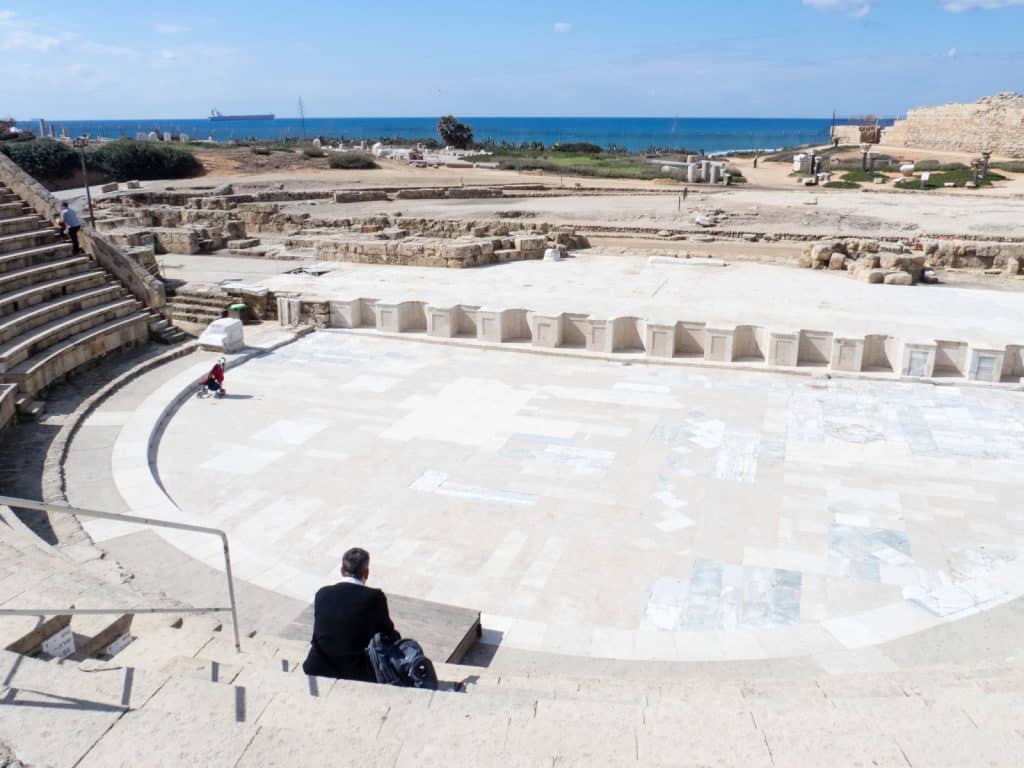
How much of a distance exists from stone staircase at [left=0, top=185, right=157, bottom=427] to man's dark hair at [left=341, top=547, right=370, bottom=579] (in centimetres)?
857

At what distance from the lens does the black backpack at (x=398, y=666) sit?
16.1ft

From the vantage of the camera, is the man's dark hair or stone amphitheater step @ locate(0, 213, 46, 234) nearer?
the man's dark hair

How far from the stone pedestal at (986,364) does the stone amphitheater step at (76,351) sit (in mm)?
15220

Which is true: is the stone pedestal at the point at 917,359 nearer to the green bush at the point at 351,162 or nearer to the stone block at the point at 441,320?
the stone block at the point at 441,320

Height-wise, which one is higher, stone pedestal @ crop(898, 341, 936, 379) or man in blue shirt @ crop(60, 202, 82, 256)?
man in blue shirt @ crop(60, 202, 82, 256)

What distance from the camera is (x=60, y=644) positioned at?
5270mm

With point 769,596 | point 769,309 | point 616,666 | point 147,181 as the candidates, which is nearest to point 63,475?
point 616,666

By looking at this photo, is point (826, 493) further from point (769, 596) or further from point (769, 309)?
point (769, 309)

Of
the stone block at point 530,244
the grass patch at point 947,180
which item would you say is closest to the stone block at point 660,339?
the stone block at point 530,244

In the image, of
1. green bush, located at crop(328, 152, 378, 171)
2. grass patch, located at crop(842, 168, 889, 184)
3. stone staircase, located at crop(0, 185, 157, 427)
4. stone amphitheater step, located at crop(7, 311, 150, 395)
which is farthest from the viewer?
green bush, located at crop(328, 152, 378, 171)

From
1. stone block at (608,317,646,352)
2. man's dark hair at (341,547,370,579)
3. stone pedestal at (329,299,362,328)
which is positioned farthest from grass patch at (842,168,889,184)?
man's dark hair at (341,547,370,579)

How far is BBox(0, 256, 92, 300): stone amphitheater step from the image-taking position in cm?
1409

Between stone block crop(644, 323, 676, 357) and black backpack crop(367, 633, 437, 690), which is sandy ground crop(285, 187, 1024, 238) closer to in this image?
stone block crop(644, 323, 676, 357)

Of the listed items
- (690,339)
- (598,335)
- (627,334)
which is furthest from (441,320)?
(690,339)
